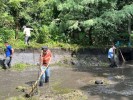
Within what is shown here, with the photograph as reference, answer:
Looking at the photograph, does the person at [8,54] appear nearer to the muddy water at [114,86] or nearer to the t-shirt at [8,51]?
the t-shirt at [8,51]

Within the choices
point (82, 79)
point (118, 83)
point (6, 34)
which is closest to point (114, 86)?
point (118, 83)

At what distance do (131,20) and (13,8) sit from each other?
9317 millimetres

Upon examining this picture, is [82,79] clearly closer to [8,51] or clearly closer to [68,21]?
[8,51]

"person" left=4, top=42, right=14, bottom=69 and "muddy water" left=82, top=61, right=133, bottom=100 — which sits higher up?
"person" left=4, top=42, right=14, bottom=69

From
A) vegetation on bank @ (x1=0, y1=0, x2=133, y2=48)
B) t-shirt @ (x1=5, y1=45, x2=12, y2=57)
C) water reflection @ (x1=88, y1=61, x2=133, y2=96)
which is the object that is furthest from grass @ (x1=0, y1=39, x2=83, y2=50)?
water reflection @ (x1=88, y1=61, x2=133, y2=96)

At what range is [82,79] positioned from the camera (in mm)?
18297

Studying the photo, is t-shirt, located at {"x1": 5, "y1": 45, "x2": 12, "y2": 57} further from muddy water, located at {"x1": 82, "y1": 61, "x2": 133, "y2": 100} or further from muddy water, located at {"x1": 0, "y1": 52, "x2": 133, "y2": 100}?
muddy water, located at {"x1": 82, "y1": 61, "x2": 133, "y2": 100}

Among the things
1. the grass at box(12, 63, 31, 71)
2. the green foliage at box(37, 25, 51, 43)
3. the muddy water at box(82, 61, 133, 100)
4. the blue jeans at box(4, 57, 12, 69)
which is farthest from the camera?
the green foliage at box(37, 25, 51, 43)

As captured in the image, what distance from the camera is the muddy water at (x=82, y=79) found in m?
15.1

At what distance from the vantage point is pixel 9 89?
15695mm

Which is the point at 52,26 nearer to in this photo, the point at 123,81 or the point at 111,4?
the point at 111,4

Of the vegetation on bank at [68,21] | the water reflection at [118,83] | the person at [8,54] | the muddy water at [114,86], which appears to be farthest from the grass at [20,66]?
the water reflection at [118,83]

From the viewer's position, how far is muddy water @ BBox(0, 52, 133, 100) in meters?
15.1

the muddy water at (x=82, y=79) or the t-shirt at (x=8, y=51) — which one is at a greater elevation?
the t-shirt at (x=8, y=51)
